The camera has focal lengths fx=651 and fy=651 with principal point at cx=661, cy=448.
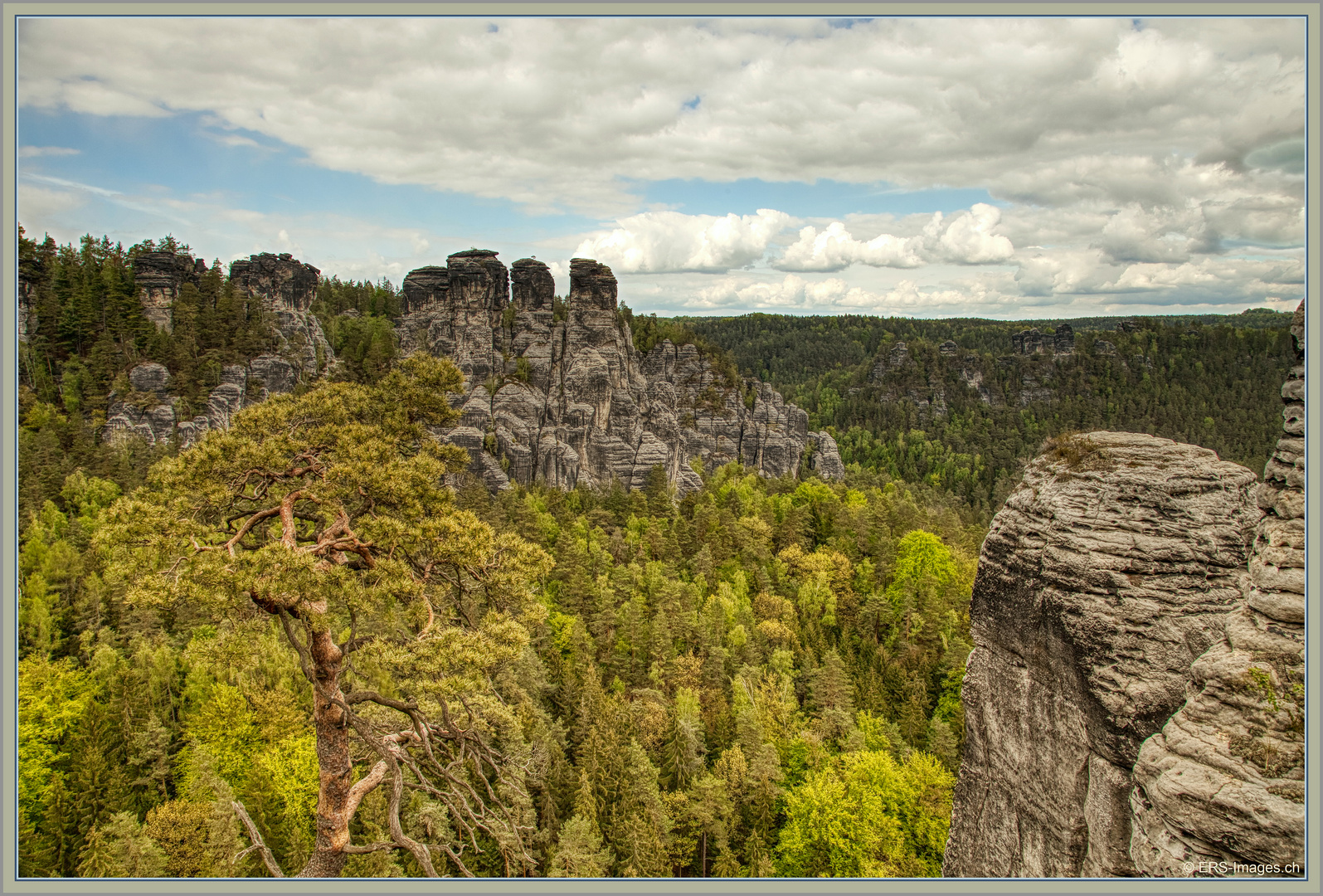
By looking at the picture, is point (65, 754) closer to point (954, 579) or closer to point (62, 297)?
point (954, 579)

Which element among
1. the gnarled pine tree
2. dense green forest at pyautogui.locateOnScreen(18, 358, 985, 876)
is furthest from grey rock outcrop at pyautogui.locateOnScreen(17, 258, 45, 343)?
the gnarled pine tree

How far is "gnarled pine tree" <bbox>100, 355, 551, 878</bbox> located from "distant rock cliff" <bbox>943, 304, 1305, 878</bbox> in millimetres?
6979

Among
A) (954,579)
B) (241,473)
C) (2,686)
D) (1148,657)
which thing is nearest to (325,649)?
(241,473)

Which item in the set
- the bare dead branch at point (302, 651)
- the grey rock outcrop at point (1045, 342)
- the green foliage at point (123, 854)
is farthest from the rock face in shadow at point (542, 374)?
Answer: the grey rock outcrop at point (1045, 342)

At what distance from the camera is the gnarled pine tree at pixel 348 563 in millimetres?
7043

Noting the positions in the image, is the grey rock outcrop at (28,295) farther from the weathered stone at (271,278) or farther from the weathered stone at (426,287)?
the weathered stone at (426,287)

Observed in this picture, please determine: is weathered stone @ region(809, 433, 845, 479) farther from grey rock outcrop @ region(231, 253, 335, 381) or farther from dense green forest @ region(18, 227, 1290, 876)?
grey rock outcrop @ region(231, 253, 335, 381)

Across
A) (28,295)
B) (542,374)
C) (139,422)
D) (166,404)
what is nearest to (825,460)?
(542,374)

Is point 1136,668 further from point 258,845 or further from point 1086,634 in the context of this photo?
point 258,845

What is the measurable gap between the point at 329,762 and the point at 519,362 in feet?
216

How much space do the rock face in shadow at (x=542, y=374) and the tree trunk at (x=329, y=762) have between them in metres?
53.9

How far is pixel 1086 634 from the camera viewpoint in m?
9.15

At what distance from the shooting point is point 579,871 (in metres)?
19.6

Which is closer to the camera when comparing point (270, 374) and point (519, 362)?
point (270, 374)
